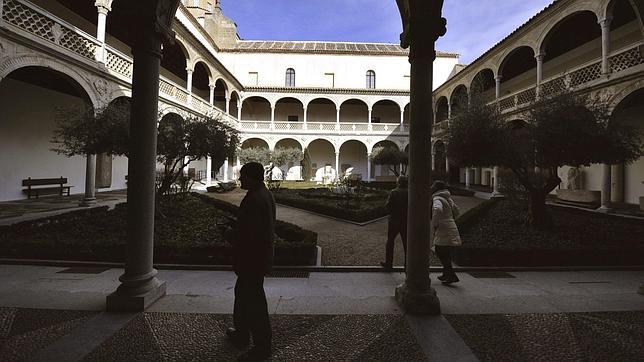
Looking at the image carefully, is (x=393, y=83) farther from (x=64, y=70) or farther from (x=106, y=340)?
(x=106, y=340)

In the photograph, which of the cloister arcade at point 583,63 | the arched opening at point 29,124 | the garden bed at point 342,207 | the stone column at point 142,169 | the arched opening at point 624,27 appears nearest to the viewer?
the stone column at point 142,169

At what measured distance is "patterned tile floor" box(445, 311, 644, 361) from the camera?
8.82 ft

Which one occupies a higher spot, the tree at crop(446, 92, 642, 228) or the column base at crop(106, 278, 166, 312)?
the tree at crop(446, 92, 642, 228)

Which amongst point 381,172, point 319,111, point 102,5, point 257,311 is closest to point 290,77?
point 319,111

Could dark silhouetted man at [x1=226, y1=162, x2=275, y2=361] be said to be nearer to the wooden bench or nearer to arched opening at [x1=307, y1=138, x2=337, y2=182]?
the wooden bench

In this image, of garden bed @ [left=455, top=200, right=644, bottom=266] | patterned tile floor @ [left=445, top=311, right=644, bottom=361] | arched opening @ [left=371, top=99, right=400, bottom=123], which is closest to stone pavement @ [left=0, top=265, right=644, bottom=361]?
patterned tile floor @ [left=445, top=311, right=644, bottom=361]

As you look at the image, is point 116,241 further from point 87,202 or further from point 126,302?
point 87,202

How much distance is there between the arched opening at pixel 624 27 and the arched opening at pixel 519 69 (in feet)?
11.6

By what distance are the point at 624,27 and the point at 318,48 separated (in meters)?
26.0

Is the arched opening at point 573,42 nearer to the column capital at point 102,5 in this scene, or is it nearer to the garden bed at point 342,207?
the garden bed at point 342,207

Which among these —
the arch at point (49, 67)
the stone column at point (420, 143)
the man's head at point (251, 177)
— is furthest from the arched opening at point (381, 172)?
the man's head at point (251, 177)

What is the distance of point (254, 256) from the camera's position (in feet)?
8.20

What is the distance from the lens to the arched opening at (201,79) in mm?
22005

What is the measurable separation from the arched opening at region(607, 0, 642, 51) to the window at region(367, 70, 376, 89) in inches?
825
